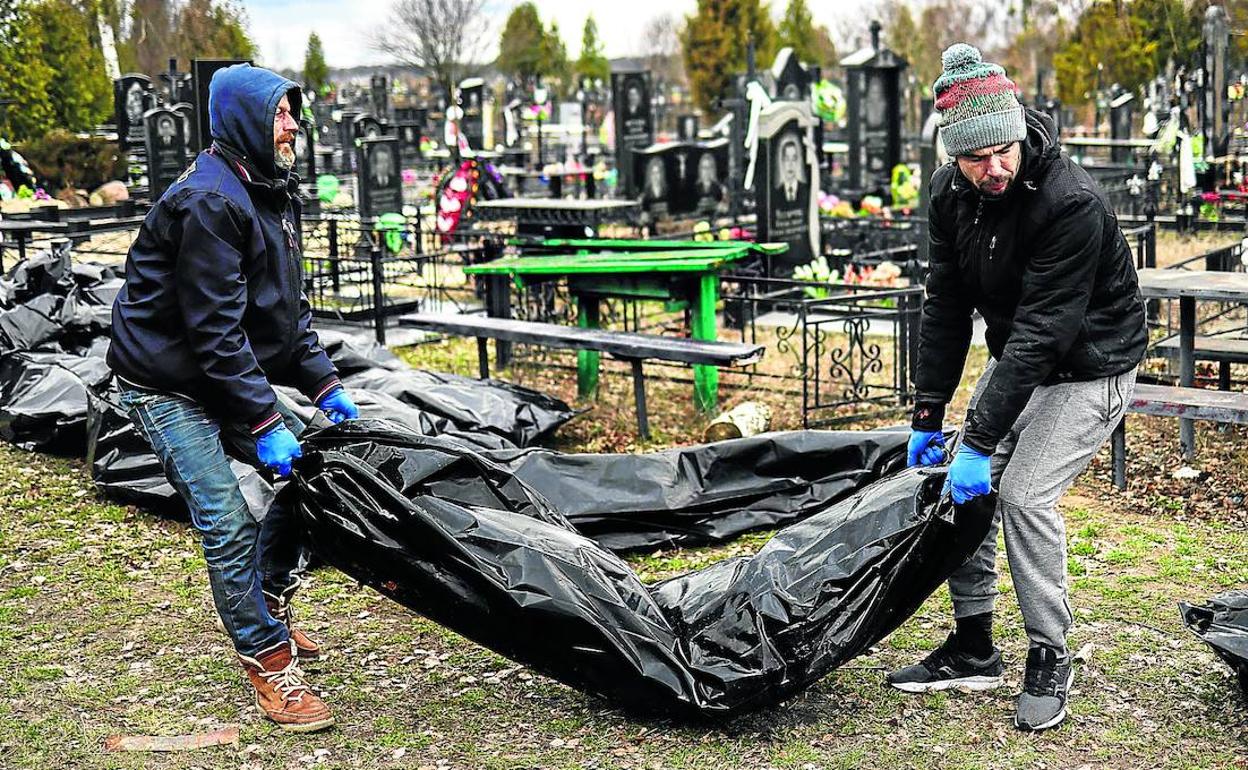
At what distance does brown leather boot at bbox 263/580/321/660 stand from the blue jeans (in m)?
0.13

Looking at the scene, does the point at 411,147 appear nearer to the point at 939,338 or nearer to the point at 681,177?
the point at 681,177

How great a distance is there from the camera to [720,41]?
123 ft

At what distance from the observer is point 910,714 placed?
3797 mm

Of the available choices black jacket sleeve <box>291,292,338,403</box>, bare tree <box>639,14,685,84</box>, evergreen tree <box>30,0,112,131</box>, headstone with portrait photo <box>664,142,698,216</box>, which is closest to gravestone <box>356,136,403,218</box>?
headstone with portrait photo <box>664,142,698,216</box>

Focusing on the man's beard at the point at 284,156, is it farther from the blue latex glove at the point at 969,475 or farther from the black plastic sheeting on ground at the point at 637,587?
the blue latex glove at the point at 969,475

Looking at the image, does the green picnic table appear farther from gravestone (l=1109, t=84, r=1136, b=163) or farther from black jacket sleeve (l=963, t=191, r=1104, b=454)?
gravestone (l=1109, t=84, r=1136, b=163)

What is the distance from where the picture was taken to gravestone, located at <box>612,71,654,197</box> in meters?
21.0

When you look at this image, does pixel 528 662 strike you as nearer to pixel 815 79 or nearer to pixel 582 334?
pixel 582 334

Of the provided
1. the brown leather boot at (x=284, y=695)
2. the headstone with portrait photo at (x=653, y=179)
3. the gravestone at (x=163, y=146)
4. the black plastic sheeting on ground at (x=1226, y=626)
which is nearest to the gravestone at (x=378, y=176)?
the gravestone at (x=163, y=146)

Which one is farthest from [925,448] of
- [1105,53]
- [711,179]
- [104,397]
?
[1105,53]

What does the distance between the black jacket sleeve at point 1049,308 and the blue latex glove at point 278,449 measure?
70.3 inches

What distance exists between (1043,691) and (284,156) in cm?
251

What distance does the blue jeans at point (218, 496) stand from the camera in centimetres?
366

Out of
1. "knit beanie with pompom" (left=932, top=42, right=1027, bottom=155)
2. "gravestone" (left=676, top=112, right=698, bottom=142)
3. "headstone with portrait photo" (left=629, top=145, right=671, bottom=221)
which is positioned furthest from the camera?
"gravestone" (left=676, top=112, right=698, bottom=142)
